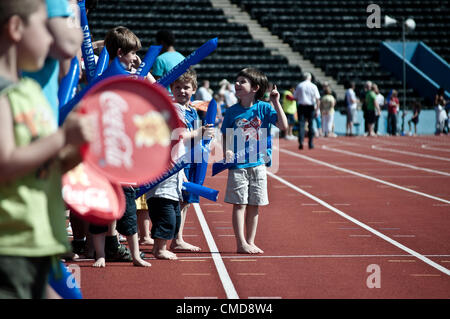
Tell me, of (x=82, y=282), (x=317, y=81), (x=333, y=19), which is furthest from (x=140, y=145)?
(x=333, y=19)

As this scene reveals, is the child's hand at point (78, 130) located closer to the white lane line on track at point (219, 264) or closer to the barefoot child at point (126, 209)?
the white lane line on track at point (219, 264)

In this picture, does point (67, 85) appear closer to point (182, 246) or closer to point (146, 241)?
point (182, 246)

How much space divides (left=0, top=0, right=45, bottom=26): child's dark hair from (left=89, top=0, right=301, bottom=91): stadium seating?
24.5 metres

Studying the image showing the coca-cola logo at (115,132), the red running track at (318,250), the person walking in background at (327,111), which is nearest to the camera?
the coca-cola logo at (115,132)

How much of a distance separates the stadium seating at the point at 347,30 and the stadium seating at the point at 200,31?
185 cm

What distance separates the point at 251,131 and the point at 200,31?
80.3 ft

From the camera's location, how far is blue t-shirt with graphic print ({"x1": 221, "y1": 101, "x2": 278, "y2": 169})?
242 inches

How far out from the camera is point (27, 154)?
222 cm

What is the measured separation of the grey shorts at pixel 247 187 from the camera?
609cm

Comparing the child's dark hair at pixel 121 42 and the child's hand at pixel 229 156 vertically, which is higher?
the child's dark hair at pixel 121 42

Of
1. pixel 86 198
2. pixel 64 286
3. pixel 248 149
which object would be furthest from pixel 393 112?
pixel 86 198

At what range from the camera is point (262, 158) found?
20.4 feet

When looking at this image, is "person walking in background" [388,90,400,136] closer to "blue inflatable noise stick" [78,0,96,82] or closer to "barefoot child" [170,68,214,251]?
"barefoot child" [170,68,214,251]

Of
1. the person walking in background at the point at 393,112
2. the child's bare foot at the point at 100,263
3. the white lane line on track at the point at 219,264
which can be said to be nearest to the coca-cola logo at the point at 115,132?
the white lane line on track at the point at 219,264
